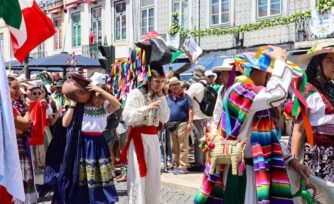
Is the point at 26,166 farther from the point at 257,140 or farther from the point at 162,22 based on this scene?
the point at 162,22

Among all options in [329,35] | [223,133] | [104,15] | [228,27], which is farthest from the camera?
[104,15]

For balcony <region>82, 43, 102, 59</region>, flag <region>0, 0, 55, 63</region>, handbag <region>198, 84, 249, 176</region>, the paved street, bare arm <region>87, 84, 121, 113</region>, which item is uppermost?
balcony <region>82, 43, 102, 59</region>

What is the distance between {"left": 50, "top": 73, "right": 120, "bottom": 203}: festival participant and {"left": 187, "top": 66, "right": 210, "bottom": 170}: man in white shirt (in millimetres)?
3577

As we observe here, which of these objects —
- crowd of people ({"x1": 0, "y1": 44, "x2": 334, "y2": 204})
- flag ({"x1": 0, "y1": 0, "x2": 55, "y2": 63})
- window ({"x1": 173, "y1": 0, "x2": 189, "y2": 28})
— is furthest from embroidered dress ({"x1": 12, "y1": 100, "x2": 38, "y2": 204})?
window ({"x1": 173, "y1": 0, "x2": 189, "y2": 28})

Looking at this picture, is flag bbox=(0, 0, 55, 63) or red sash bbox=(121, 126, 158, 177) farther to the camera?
red sash bbox=(121, 126, 158, 177)

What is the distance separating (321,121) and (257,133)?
1.88 feet

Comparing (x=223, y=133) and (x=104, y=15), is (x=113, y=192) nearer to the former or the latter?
(x=223, y=133)

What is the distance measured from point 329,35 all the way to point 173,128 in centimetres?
770

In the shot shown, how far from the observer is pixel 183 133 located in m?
8.54

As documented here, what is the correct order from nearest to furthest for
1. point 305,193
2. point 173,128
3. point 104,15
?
point 305,193
point 173,128
point 104,15

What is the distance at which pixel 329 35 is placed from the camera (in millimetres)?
14289

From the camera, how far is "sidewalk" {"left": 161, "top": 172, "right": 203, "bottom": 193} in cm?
731

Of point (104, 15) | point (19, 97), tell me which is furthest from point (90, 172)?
point (104, 15)

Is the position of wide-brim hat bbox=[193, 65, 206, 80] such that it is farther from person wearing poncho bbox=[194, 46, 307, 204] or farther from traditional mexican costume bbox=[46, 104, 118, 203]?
person wearing poncho bbox=[194, 46, 307, 204]
